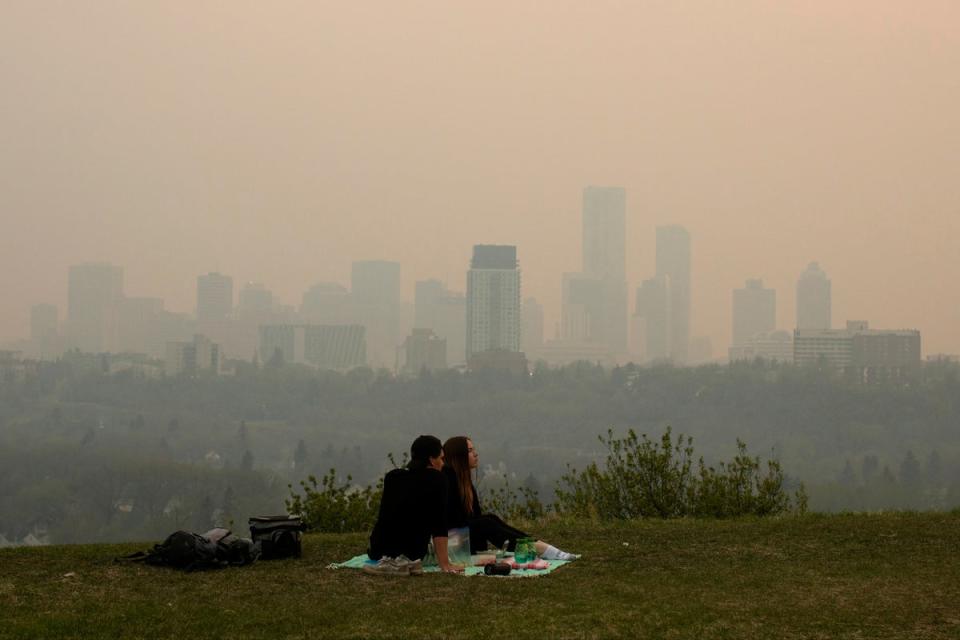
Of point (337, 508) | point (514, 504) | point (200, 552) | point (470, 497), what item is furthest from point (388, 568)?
point (514, 504)

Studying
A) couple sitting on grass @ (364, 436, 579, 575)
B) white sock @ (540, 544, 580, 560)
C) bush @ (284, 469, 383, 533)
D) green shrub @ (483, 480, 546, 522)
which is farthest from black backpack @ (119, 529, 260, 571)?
green shrub @ (483, 480, 546, 522)

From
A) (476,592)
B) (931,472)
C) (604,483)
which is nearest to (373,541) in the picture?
(476,592)

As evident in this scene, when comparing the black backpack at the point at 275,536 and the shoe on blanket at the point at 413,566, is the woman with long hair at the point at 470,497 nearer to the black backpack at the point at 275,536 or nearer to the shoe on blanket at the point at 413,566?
the shoe on blanket at the point at 413,566

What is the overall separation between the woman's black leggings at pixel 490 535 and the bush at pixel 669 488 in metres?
6.52

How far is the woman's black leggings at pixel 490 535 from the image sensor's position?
1205cm

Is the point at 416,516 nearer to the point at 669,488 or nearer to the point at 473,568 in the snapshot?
the point at 473,568

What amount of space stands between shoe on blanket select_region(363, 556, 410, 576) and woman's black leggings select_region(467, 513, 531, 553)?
1.37 meters

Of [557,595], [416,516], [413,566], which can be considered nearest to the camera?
[557,595]

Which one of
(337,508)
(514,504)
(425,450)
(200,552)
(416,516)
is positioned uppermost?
(425,450)

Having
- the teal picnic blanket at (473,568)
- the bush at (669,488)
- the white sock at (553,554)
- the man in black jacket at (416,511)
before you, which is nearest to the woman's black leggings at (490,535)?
the white sock at (553,554)

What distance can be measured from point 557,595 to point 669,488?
991 cm

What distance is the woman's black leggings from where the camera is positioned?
12.1 metres

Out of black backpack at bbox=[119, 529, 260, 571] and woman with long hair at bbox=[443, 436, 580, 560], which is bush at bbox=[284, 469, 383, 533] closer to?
woman with long hair at bbox=[443, 436, 580, 560]

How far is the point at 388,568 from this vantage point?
428 inches
